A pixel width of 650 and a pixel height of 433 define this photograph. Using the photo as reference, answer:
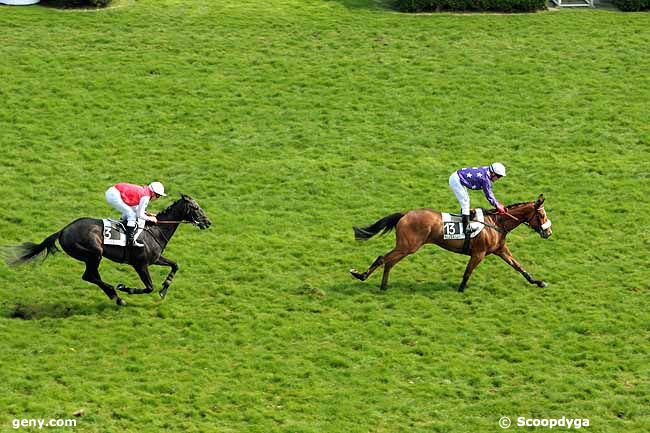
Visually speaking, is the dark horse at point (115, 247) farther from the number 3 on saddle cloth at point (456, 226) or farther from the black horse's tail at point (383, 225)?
the number 3 on saddle cloth at point (456, 226)

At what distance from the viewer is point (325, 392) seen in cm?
1922

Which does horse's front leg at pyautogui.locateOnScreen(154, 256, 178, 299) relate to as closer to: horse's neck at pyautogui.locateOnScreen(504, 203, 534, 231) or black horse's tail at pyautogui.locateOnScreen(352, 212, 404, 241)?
black horse's tail at pyautogui.locateOnScreen(352, 212, 404, 241)

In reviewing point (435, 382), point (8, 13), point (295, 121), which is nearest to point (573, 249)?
point (435, 382)

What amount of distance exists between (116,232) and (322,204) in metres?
6.16

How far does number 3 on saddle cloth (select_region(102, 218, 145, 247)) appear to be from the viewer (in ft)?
67.4

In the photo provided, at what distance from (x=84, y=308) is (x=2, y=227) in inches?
147

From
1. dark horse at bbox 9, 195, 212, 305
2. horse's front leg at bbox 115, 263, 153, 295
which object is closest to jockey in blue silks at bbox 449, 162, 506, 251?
dark horse at bbox 9, 195, 212, 305

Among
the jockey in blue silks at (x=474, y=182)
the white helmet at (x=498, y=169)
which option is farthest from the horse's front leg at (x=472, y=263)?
the white helmet at (x=498, y=169)

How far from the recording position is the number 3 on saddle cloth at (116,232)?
2053cm

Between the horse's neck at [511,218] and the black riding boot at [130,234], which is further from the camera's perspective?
the horse's neck at [511,218]

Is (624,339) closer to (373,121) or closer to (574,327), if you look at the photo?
(574,327)

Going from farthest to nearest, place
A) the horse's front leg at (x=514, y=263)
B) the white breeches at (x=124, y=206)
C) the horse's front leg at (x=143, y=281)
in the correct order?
the horse's front leg at (x=514, y=263), the horse's front leg at (x=143, y=281), the white breeches at (x=124, y=206)

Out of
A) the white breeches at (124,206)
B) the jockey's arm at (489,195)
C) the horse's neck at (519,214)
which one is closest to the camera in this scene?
the white breeches at (124,206)

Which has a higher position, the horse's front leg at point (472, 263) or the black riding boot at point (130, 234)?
the black riding boot at point (130, 234)
